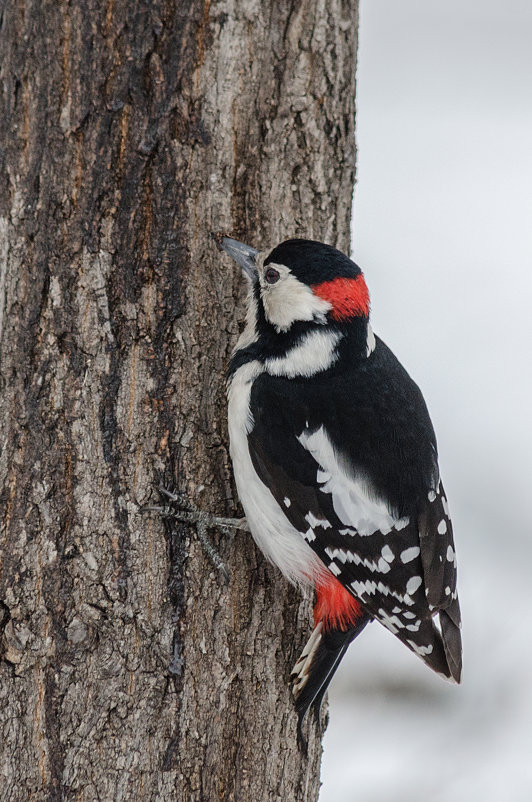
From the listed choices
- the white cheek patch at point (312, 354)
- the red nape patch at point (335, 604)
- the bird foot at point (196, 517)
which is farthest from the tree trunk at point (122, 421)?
the white cheek patch at point (312, 354)

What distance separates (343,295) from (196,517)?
72cm

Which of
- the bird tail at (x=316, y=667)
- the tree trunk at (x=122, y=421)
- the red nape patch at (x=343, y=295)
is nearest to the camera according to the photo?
the tree trunk at (x=122, y=421)

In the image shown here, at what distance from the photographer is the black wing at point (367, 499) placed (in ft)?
6.49

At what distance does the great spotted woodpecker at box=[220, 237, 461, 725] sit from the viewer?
1.97 meters

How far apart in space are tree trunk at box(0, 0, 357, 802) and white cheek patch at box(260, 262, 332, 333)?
180mm

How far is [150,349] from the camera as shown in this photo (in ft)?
6.17

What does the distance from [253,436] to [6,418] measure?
2.01ft

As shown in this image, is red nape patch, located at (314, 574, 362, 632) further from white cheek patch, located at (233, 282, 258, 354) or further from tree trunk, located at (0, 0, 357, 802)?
white cheek patch, located at (233, 282, 258, 354)

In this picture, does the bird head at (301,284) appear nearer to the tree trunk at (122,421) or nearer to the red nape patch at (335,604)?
the tree trunk at (122,421)

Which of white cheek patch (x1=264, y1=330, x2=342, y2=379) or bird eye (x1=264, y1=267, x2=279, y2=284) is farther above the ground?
bird eye (x1=264, y1=267, x2=279, y2=284)

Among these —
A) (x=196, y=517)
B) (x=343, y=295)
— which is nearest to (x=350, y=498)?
(x=196, y=517)

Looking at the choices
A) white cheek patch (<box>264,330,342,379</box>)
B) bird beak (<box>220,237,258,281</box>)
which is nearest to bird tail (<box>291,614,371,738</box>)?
white cheek patch (<box>264,330,342,379</box>)

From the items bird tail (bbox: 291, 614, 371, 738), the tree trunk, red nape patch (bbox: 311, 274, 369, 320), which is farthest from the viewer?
red nape patch (bbox: 311, 274, 369, 320)

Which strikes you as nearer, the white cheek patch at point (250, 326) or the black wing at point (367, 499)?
the black wing at point (367, 499)
